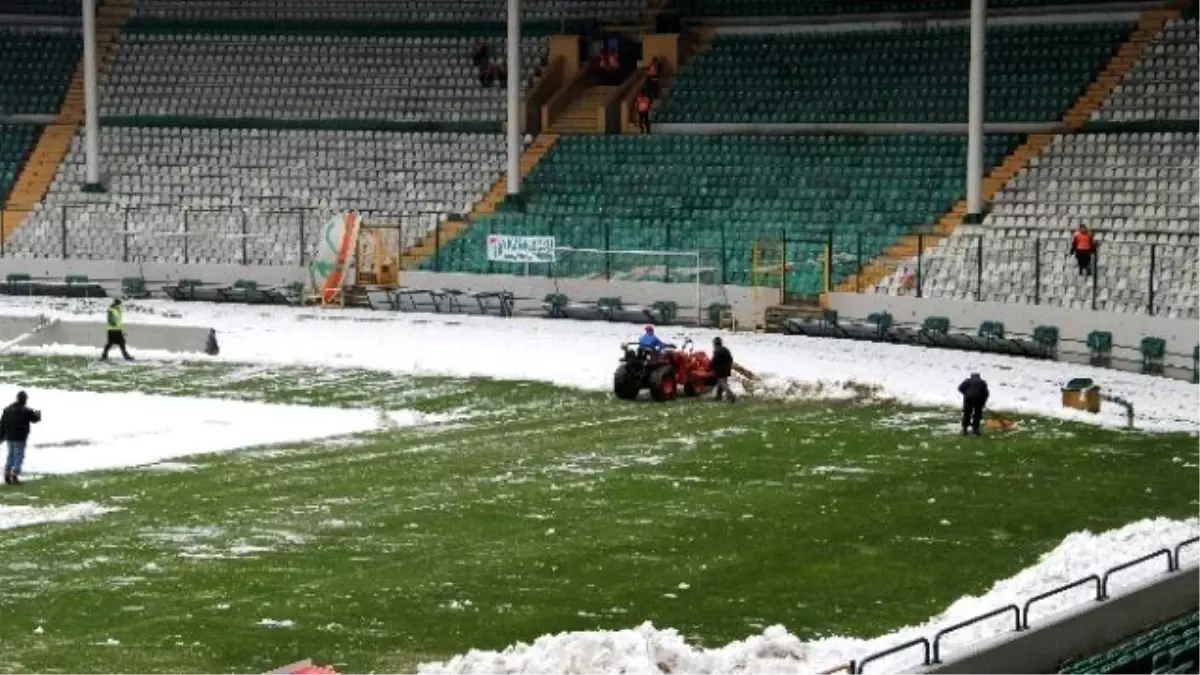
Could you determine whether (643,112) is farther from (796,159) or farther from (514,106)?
(796,159)

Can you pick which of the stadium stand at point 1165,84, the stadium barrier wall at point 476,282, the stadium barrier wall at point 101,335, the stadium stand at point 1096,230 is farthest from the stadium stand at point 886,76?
the stadium barrier wall at point 101,335

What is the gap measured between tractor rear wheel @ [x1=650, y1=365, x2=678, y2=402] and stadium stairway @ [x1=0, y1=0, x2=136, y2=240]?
27.7 m

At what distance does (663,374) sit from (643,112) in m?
20.6

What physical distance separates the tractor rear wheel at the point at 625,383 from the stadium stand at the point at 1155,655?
18.8 meters

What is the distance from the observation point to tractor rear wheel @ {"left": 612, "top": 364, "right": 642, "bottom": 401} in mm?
37562

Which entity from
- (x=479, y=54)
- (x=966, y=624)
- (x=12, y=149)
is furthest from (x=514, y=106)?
(x=966, y=624)

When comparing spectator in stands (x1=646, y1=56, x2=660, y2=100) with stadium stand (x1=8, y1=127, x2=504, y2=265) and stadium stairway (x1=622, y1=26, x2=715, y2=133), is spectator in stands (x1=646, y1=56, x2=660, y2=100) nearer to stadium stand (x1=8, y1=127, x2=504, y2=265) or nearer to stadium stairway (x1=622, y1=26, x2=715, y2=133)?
stadium stairway (x1=622, y1=26, x2=715, y2=133)

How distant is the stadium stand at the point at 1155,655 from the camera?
17.6 m

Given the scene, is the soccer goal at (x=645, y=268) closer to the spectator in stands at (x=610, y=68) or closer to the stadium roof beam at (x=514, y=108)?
the stadium roof beam at (x=514, y=108)

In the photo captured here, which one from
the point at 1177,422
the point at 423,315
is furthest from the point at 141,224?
the point at 1177,422

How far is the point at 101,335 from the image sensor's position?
1767 inches

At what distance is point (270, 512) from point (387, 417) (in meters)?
8.80

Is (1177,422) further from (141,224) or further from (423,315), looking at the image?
(141,224)

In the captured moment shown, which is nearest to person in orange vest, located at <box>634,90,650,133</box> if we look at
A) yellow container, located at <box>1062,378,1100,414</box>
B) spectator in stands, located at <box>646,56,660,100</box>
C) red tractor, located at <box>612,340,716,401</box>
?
spectator in stands, located at <box>646,56,660,100</box>
